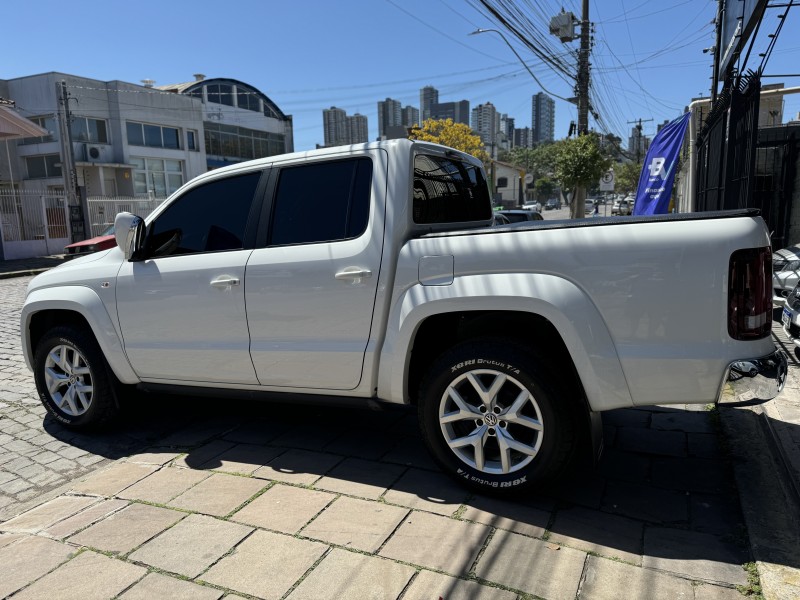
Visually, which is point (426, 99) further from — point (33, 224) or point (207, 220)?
Result: point (207, 220)

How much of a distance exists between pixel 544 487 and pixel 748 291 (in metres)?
1.36

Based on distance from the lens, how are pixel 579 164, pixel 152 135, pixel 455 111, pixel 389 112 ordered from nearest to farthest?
pixel 579 164 < pixel 152 135 < pixel 389 112 < pixel 455 111

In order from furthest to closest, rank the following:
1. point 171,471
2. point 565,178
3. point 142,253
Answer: point 565,178, point 142,253, point 171,471

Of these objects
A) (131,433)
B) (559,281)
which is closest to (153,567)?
(131,433)

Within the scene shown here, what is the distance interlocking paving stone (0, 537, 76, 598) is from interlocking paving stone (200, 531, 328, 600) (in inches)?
29.4

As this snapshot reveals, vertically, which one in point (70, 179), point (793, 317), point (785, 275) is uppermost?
point (70, 179)

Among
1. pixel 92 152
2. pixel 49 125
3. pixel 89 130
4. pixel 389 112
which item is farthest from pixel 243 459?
pixel 389 112

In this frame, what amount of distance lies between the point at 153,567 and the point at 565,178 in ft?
66.3

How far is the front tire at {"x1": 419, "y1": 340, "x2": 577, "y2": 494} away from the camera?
2975 millimetres

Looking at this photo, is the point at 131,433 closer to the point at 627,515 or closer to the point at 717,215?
the point at 627,515

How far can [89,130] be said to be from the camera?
3133cm

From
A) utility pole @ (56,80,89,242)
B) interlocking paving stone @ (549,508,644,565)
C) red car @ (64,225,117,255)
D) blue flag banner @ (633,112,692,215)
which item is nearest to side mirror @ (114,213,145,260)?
interlocking paving stone @ (549,508,644,565)

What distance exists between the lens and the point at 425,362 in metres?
3.55

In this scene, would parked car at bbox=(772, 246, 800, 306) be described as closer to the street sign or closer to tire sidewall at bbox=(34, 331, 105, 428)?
tire sidewall at bbox=(34, 331, 105, 428)
